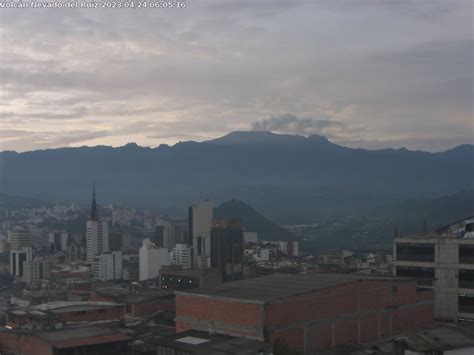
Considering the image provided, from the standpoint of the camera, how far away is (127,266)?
5384 centimetres

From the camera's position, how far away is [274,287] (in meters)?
14.7

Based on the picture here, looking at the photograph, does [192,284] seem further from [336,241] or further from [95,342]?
[336,241]

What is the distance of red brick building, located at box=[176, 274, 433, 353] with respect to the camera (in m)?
13.2

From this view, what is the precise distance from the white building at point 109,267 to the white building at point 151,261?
188cm

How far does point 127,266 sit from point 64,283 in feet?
33.7

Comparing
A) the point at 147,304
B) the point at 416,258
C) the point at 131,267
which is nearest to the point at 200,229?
the point at 131,267

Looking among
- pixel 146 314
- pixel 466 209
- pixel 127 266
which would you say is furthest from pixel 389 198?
pixel 146 314

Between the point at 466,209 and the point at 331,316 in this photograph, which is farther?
the point at 466,209

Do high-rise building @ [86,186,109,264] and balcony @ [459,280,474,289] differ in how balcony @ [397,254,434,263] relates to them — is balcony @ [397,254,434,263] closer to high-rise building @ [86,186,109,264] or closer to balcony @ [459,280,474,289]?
balcony @ [459,280,474,289]

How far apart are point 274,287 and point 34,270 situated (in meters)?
40.0

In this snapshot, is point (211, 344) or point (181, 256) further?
point (181, 256)

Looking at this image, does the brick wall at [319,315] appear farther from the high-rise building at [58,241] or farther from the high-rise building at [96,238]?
the high-rise building at [58,241]

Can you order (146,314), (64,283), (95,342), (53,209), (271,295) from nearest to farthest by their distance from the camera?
(95,342) < (271,295) < (146,314) < (64,283) < (53,209)

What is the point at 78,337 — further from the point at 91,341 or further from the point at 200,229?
the point at 200,229
